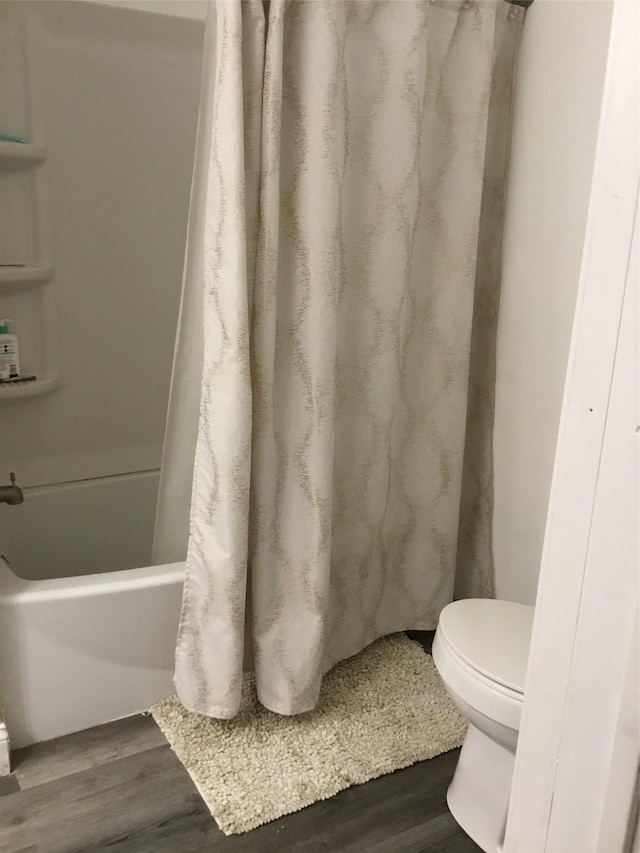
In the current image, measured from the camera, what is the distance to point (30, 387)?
231cm

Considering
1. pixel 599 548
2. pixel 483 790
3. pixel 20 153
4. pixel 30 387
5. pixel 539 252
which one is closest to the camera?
pixel 599 548

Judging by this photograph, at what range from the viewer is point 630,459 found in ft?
→ 2.37

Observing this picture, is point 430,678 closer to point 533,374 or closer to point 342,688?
point 342,688

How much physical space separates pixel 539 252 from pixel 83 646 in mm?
1566

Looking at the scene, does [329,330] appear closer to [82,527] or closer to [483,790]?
[483,790]

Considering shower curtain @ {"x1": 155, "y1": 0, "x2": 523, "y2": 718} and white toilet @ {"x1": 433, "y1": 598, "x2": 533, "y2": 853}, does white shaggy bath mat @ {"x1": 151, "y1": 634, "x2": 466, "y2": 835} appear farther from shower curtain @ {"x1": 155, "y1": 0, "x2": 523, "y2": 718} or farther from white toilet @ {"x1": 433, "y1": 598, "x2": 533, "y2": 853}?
white toilet @ {"x1": 433, "y1": 598, "x2": 533, "y2": 853}

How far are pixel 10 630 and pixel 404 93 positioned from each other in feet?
5.21

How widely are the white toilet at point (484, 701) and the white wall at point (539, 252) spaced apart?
48 cm

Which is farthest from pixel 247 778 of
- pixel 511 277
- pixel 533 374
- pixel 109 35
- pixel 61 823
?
pixel 109 35

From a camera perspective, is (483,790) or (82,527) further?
(82,527)

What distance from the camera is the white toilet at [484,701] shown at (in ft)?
4.97

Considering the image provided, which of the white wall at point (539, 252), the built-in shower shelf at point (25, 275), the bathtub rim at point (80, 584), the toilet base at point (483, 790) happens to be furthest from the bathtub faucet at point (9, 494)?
the white wall at point (539, 252)

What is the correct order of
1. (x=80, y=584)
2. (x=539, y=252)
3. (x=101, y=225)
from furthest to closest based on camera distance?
(x=101, y=225), (x=539, y=252), (x=80, y=584)

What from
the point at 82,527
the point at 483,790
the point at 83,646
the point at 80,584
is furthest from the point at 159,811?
the point at 82,527
